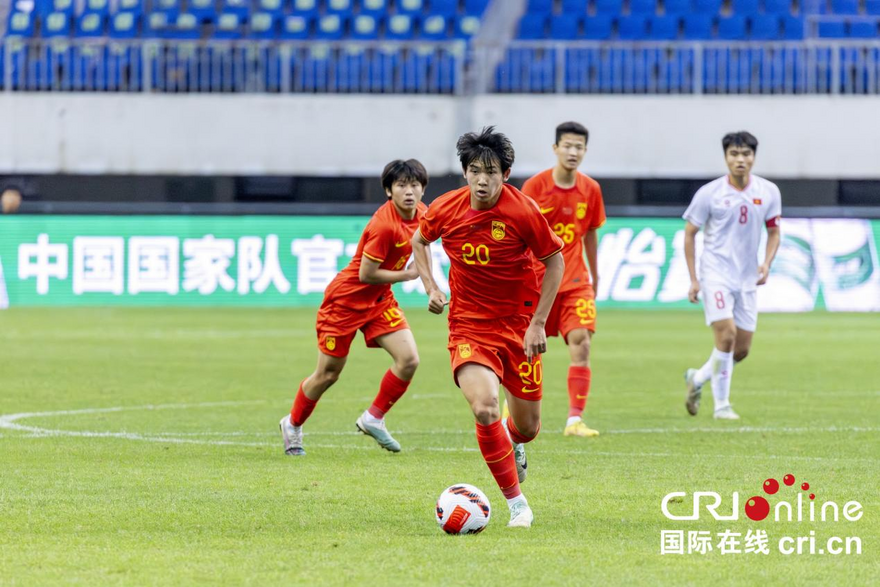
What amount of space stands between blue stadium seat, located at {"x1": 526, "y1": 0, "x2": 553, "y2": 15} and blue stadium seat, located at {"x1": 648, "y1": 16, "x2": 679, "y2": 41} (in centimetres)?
214

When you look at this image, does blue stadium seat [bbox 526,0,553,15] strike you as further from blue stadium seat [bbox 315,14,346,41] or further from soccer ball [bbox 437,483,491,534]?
soccer ball [bbox 437,483,491,534]

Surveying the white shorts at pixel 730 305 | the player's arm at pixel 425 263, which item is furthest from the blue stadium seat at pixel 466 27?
the player's arm at pixel 425 263

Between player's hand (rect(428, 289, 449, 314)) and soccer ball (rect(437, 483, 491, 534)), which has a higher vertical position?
player's hand (rect(428, 289, 449, 314))

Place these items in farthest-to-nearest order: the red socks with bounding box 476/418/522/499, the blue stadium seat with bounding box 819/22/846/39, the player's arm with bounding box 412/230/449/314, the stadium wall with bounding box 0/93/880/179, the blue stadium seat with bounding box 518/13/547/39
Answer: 1. the blue stadium seat with bounding box 518/13/547/39
2. the blue stadium seat with bounding box 819/22/846/39
3. the stadium wall with bounding box 0/93/880/179
4. the player's arm with bounding box 412/230/449/314
5. the red socks with bounding box 476/418/522/499

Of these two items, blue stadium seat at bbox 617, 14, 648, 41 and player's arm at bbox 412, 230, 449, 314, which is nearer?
player's arm at bbox 412, 230, 449, 314

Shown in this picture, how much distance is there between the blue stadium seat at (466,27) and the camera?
29.0m

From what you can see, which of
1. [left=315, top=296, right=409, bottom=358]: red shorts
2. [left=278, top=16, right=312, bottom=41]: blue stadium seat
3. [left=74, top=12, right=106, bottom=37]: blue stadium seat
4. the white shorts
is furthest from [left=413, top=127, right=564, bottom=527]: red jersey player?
[left=74, top=12, right=106, bottom=37]: blue stadium seat

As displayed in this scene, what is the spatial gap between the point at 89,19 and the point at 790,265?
1465cm

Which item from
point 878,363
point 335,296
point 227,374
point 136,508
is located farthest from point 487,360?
point 878,363

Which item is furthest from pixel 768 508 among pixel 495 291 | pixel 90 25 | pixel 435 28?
pixel 90 25

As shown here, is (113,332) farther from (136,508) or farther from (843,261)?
(136,508)

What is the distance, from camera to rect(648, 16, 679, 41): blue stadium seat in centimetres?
2848

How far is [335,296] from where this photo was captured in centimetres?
922

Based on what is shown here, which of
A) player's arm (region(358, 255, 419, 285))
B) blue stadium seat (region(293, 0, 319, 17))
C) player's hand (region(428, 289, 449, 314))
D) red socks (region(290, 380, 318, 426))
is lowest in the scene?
red socks (region(290, 380, 318, 426))
